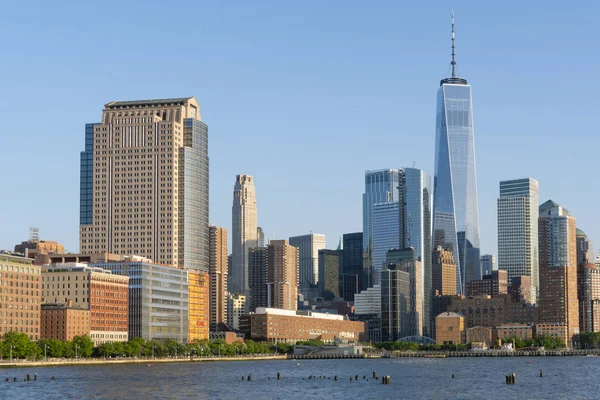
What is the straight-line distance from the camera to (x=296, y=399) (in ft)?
601

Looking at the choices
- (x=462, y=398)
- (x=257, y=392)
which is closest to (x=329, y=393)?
(x=257, y=392)

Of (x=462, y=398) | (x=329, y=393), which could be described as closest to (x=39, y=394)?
(x=329, y=393)

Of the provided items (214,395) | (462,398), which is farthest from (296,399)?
(462,398)

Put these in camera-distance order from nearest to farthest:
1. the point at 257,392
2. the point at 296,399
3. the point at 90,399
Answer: the point at 90,399
the point at 296,399
the point at 257,392

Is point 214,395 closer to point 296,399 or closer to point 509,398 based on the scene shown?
point 296,399

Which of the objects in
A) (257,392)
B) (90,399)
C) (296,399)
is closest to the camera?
(90,399)

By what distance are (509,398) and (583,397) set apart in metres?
14.6

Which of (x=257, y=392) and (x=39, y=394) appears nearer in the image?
(x=39, y=394)

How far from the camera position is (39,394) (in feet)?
593

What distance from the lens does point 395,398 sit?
186000 millimetres

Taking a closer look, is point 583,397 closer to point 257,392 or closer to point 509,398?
point 509,398

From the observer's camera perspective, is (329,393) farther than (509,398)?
Yes

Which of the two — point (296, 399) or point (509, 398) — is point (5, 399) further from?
point (509, 398)

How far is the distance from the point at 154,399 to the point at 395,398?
40.6m
